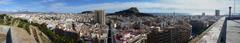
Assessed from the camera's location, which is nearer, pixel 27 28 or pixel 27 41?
pixel 27 41

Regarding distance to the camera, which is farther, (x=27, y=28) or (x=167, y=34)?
(x=167, y=34)

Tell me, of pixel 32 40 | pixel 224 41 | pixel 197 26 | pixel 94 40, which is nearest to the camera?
pixel 32 40

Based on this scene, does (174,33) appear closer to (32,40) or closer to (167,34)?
(167,34)

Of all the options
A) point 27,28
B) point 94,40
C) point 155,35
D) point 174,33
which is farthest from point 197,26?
point 27,28

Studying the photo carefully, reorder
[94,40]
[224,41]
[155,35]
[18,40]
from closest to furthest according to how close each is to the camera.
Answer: [18,40] < [224,41] < [94,40] < [155,35]

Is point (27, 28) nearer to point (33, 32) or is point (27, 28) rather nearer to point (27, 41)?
point (33, 32)

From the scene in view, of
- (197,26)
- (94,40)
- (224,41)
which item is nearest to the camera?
(224,41)

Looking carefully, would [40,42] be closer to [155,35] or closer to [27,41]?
[27,41]

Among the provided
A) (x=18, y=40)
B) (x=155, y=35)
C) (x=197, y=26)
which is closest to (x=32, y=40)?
(x=18, y=40)

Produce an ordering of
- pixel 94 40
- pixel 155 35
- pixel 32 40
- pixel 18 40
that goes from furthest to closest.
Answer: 1. pixel 155 35
2. pixel 94 40
3. pixel 32 40
4. pixel 18 40
